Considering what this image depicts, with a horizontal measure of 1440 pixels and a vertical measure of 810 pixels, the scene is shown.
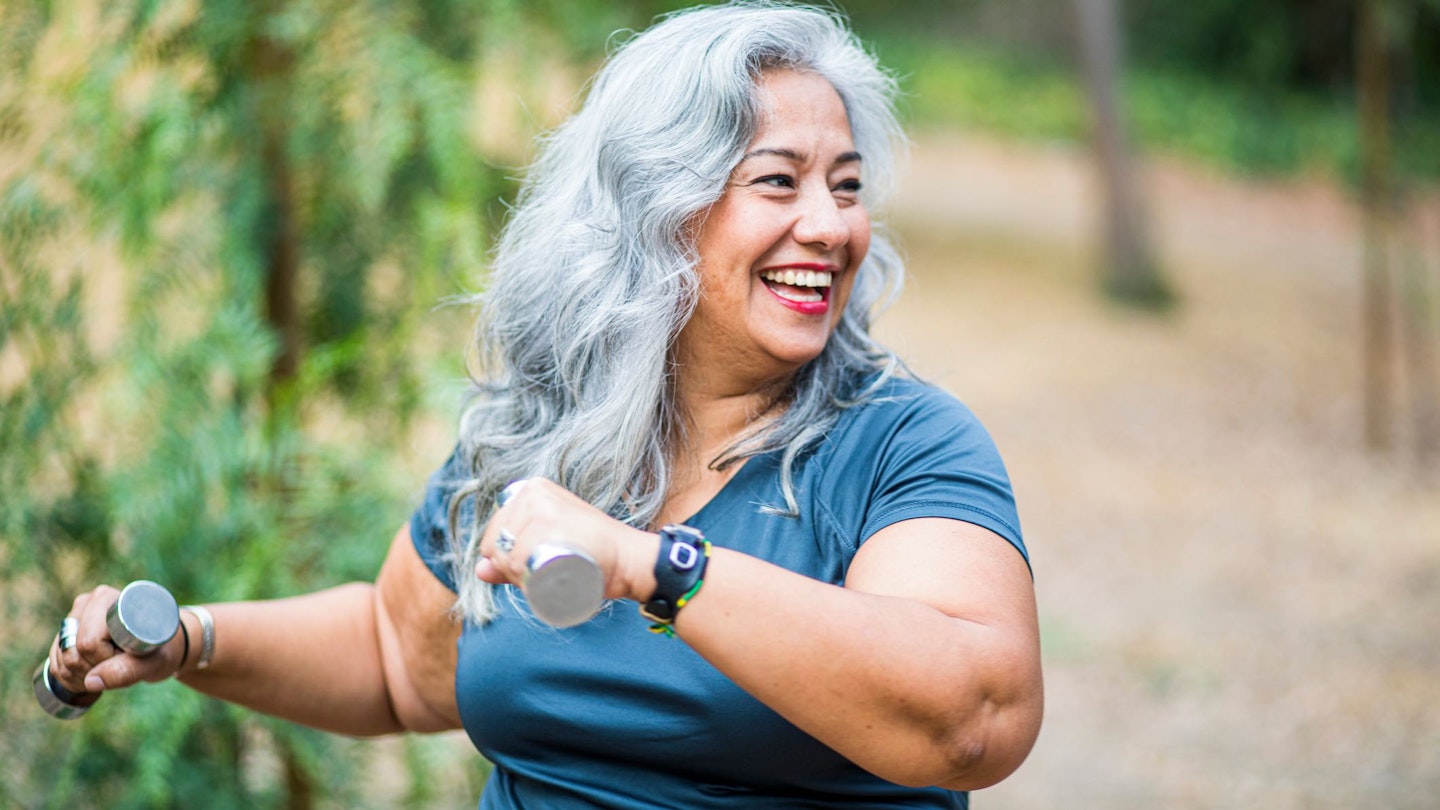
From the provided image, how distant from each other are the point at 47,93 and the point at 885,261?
1.75 m

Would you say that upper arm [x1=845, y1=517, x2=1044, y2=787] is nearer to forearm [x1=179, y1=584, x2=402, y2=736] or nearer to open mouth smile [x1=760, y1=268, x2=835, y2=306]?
open mouth smile [x1=760, y1=268, x2=835, y2=306]

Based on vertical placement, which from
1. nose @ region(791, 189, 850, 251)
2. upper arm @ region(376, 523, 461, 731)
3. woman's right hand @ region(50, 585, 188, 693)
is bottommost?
woman's right hand @ region(50, 585, 188, 693)

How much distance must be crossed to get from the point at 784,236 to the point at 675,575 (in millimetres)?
548

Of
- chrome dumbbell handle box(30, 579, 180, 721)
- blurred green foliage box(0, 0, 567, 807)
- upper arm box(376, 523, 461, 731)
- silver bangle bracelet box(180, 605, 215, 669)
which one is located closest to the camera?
chrome dumbbell handle box(30, 579, 180, 721)

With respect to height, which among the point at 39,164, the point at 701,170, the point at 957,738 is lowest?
the point at 39,164

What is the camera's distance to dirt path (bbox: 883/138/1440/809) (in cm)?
496

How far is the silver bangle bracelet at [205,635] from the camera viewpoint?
5.49ft

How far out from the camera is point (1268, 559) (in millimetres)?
7062

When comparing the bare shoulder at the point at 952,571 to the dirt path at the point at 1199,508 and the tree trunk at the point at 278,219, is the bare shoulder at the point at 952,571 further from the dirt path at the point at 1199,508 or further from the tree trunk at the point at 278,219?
the tree trunk at the point at 278,219

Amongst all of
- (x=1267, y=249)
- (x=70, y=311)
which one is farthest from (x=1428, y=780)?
(x=1267, y=249)

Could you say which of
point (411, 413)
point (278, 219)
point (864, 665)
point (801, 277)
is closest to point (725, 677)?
point (864, 665)

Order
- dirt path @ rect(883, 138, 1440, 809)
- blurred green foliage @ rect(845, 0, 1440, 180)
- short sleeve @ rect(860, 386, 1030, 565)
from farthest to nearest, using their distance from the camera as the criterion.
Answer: blurred green foliage @ rect(845, 0, 1440, 180)
dirt path @ rect(883, 138, 1440, 809)
short sleeve @ rect(860, 386, 1030, 565)

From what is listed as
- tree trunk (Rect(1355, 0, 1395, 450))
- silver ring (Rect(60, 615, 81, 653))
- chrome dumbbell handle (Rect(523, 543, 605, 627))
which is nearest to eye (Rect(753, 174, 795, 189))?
chrome dumbbell handle (Rect(523, 543, 605, 627))

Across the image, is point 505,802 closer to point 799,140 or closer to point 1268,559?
point 799,140
